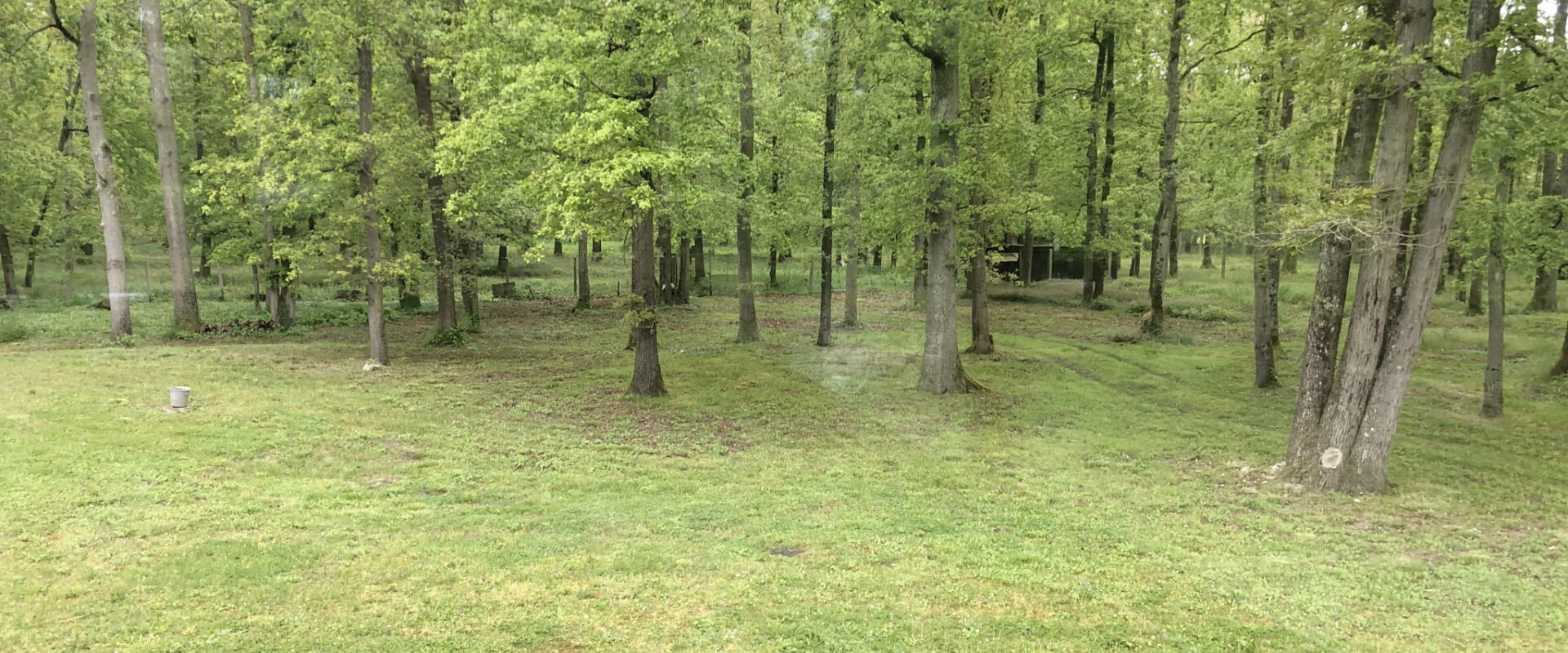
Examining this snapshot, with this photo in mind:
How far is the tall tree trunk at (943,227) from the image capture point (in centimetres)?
1404

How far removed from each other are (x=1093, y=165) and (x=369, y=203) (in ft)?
72.3

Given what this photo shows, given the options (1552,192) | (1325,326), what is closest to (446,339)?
(1325,326)

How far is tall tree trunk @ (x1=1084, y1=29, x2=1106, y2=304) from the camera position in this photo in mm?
23672

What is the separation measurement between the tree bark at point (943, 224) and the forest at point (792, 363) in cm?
8

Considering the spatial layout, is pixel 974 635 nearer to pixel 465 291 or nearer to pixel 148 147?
pixel 465 291

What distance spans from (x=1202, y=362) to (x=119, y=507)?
20878 millimetres

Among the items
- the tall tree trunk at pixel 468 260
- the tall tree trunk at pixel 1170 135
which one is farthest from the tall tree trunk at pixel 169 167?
the tall tree trunk at pixel 1170 135

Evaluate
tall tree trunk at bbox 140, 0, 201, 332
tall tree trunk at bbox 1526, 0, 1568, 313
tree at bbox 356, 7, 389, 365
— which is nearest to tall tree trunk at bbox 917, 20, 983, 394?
tall tree trunk at bbox 1526, 0, 1568, 313

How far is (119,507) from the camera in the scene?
25.8 ft

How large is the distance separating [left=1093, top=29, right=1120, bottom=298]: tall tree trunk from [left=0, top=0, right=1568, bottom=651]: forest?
278mm

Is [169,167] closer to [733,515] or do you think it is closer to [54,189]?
[54,189]

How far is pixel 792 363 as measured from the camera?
19047mm

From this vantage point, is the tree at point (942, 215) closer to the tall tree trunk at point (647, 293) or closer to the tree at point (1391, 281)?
the tall tree trunk at point (647, 293)

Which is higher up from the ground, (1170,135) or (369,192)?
(1170,135)
